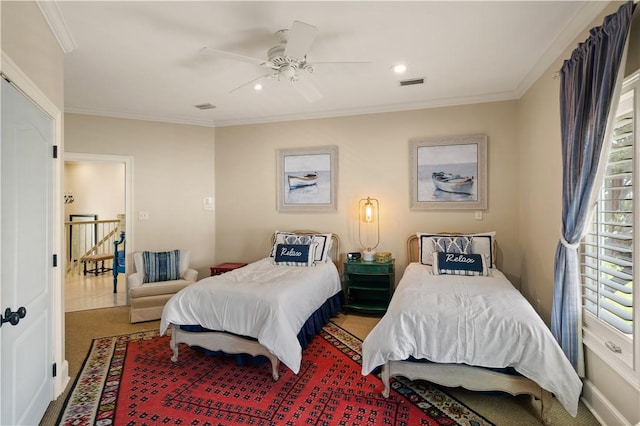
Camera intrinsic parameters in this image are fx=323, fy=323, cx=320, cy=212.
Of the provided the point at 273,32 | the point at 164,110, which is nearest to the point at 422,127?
the point at 273,32

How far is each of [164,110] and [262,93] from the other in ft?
5.42

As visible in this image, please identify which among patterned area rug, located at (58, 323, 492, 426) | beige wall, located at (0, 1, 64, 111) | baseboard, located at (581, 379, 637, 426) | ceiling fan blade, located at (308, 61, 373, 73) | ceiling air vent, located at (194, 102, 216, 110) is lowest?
patterned area rug, located at (58, 323, 492, 426)

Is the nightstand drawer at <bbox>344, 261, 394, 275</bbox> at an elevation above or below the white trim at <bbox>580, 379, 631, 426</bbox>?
above

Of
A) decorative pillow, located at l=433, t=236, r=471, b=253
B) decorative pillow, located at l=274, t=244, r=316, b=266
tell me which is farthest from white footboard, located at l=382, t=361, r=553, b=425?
decorative pillow, located at l=274, t=244, r=316, b=266

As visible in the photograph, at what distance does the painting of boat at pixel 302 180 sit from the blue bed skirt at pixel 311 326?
5.57ft

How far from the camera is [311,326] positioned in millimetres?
3457

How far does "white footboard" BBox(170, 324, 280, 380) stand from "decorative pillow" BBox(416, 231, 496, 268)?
225cm

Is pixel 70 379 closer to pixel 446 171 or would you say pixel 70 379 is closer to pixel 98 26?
pixel 98 26

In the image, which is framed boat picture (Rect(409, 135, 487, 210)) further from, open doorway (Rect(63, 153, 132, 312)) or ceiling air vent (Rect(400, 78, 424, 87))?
open doorway (Rect(63, 153, 132, 312))

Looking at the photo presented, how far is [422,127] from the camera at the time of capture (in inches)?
177

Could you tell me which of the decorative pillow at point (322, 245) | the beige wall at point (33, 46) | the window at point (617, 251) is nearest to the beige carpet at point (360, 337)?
the window at point (617, 251)

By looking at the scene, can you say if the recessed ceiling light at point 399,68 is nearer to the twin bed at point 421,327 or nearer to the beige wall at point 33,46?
the twin bed at point 421,327

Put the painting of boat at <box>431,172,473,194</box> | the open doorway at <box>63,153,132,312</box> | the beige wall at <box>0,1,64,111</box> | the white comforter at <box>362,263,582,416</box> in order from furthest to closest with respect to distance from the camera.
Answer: the open doorway at <box>63,153,132,312</box> → the painting of boat at <box>431,172,473,194</box> → the white comforter at <box>362,263,582,416</box> → the beige wall at <box>0,1,64,111</box>

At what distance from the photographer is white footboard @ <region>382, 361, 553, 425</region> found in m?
2.17
